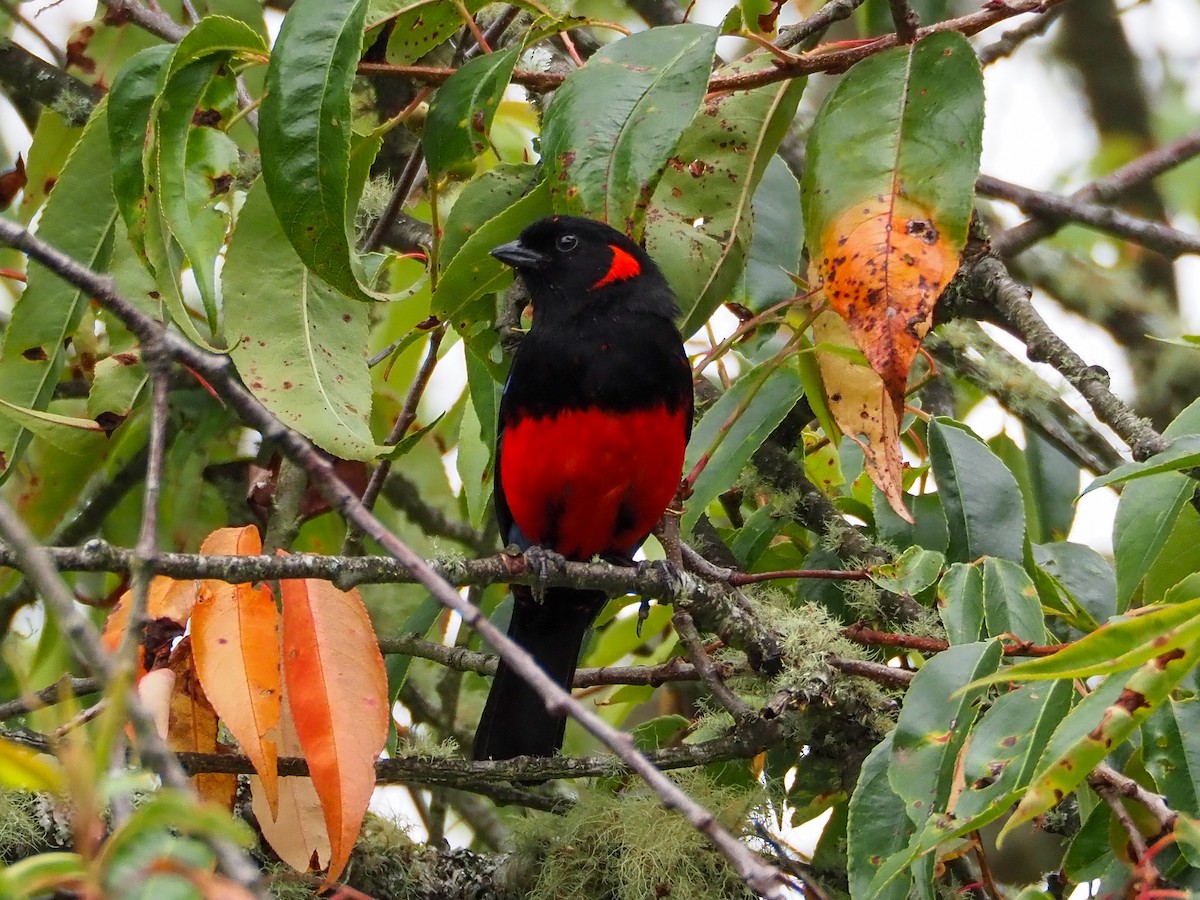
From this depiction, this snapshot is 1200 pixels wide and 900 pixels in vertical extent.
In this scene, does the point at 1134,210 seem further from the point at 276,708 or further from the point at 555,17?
the point at 276,708

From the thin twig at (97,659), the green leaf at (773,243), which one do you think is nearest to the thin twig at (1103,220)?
the green leaf at (773,243)

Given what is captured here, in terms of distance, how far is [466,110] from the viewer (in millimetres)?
3023

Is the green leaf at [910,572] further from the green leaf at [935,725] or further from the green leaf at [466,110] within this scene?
the green leaf at [466,110]

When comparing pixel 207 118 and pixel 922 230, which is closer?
pixel 922 230

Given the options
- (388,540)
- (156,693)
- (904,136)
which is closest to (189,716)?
(156,693)

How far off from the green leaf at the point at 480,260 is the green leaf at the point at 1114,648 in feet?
5.54

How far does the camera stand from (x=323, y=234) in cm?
275

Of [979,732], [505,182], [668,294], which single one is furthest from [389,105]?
[979,732]

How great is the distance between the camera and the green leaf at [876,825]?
240cm

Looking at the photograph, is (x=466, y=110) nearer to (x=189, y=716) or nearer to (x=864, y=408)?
(x=864, y=408)

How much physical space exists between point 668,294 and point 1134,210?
3.56 metres

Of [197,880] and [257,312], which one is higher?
[257,312]

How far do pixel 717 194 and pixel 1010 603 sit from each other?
1183 millimetres

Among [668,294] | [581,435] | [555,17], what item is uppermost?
[555,17]
